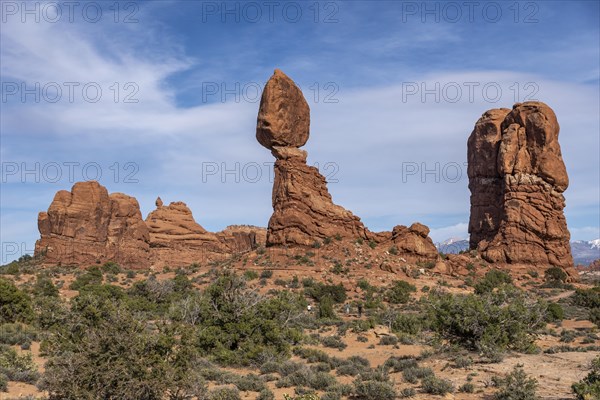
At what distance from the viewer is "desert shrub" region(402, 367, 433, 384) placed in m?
15.3

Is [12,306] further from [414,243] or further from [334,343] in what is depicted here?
[414,243]

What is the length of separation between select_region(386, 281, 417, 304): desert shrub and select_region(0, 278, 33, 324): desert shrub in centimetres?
2378

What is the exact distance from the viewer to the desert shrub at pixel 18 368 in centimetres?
1444

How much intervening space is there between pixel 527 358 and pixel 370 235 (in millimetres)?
36130

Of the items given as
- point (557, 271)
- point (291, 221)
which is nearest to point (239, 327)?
point (291, 221)

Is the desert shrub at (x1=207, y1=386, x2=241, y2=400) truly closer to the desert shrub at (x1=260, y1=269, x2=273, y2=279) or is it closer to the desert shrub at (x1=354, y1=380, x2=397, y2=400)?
the desert shrub at (x1=354, y1=380, x2=397, y2=400)

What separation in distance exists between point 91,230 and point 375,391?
56.2m

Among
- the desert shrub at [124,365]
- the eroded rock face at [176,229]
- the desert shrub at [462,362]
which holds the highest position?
the eroded rock face at [176,229]

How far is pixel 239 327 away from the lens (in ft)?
67.5

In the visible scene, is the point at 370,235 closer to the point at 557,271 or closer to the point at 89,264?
the point at 557,271

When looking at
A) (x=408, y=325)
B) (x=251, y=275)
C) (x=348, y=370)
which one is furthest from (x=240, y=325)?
(x=251, y=275)

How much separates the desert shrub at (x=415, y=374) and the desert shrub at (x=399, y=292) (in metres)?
25.4

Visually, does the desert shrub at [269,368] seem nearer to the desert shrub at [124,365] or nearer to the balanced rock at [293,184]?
the desert shrub at [124,365]

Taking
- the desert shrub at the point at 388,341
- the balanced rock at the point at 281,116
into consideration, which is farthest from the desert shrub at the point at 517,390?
the balanced rock at the point at 281,116
